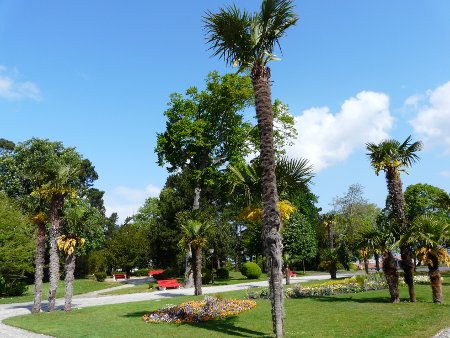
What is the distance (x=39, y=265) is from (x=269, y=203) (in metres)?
16.1

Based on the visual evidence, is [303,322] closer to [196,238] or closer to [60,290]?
[196,238]

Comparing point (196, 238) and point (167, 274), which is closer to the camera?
point (196, 238)

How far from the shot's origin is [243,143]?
40.4 meters

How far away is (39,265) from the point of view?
866 inches

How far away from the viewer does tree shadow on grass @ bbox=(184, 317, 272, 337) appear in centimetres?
1233

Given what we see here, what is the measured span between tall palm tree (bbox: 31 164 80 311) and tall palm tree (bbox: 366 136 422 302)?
16.0 m

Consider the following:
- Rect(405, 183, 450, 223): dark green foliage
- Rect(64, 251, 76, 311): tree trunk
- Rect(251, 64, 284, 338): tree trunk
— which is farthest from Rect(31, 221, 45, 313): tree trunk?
Rect(405, 183, 450, 223): dark green foliage

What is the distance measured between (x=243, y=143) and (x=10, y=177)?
29.3 metres

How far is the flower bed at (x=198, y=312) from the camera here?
15859 millimetres

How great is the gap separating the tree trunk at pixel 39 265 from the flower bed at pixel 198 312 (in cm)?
A: 815

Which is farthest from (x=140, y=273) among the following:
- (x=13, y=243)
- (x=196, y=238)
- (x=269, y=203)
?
(x=269, y=203)

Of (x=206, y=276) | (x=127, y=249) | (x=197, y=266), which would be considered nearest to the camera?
(x=197, y=266)

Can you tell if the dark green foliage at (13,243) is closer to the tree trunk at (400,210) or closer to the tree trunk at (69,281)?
the tree trunk at (69,281)

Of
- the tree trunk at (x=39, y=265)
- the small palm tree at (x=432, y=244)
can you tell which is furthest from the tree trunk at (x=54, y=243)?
the small palm tree at (x=432, y=244)
